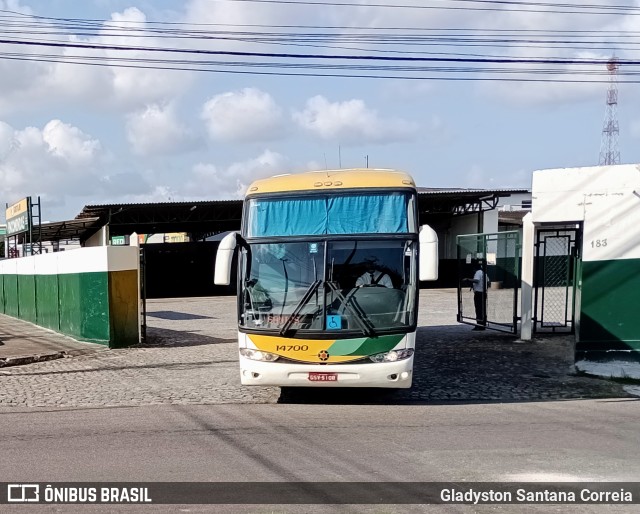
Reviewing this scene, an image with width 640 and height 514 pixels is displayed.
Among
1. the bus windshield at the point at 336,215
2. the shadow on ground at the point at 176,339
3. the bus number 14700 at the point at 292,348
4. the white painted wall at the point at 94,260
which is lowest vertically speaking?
the shadow on ground at the point at 176,339

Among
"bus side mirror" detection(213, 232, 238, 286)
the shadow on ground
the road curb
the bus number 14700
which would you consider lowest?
the shadow on ground

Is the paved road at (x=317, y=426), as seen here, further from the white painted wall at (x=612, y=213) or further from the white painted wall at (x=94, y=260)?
the white painted wall at (x=94, y=260)

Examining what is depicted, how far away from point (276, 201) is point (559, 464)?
4.96 metres

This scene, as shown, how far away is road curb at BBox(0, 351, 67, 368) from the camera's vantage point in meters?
13.1

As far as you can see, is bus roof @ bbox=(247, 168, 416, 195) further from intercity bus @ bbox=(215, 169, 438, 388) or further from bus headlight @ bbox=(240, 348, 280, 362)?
bus headlight @ bbox=(240, 348, 280, 362)

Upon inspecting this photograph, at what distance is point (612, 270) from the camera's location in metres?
11.4

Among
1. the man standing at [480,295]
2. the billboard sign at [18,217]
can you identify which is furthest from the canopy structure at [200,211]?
the man standing at [480,295]

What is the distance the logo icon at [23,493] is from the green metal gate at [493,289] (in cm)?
1124

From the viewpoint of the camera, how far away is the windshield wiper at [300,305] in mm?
8320

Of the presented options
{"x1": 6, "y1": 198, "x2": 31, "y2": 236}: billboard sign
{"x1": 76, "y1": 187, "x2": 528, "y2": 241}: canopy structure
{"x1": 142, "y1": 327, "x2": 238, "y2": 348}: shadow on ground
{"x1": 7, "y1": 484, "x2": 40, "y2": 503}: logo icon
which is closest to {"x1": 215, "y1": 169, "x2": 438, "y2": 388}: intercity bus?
{"x1": 7, "y1": 484, "x2": 40, "y2": 503}: logo icon

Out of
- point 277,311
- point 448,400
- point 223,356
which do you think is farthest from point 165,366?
point 448,400

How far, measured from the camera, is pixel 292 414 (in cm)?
828

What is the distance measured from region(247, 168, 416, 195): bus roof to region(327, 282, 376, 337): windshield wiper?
1.50 metres

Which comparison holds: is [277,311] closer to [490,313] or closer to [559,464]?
[559,464]
